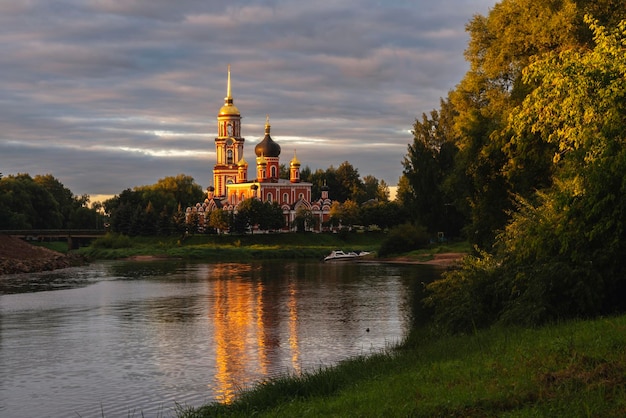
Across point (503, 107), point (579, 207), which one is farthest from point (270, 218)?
point (579, 207)

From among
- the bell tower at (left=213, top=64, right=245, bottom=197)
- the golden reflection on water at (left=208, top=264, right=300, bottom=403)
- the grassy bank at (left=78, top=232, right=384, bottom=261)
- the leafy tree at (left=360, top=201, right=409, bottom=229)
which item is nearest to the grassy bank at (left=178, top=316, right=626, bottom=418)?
the golden reflection on water at (left=208, top=264, right=300, bottom=403)

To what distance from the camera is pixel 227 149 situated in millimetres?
147500

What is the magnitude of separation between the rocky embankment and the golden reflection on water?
25427mm

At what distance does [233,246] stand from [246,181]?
35.5 m

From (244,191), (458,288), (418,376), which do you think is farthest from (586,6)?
(244,191)

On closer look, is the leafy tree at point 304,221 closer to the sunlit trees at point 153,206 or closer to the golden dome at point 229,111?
the sunlit trees at point 153,206

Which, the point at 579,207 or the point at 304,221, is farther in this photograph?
the point at 304,221

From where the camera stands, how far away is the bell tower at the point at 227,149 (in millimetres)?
146125

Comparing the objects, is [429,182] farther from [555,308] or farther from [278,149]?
[278,149]

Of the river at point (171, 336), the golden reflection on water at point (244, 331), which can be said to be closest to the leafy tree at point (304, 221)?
the river at point (171, 336)

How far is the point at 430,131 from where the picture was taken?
80.6 metres

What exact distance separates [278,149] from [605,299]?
12037 cm

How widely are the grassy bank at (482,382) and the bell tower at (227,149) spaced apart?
128 m

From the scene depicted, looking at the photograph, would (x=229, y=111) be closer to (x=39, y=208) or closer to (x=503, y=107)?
(x=39, y=208)
